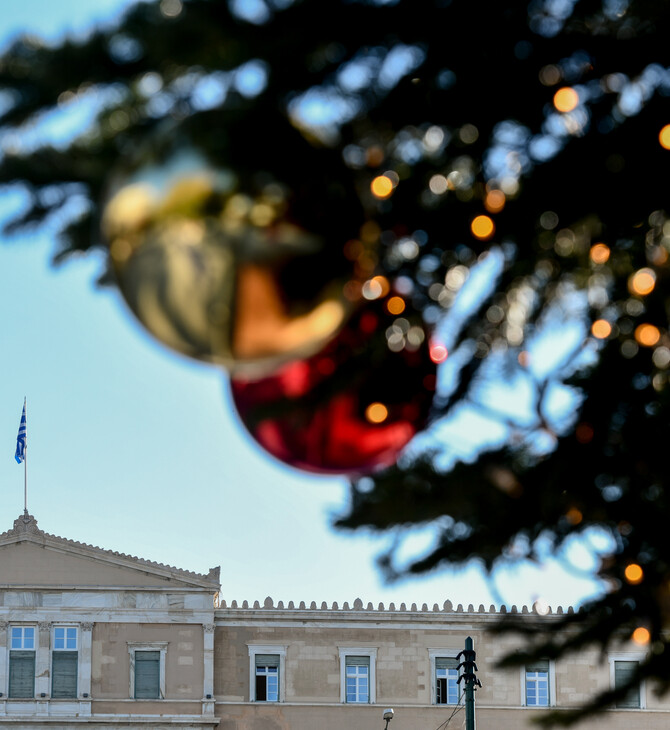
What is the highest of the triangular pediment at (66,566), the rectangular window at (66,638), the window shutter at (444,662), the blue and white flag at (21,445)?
the blue and white flag at (21,445)

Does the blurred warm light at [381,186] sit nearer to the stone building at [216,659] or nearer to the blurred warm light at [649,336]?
the blurred warm light at [649,336]

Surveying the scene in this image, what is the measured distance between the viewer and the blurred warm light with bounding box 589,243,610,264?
9.00ft

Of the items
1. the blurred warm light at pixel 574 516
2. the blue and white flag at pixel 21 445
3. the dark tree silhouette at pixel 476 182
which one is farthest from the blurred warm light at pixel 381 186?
the blue and white flag at pixel 21 445

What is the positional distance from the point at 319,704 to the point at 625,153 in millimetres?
25522

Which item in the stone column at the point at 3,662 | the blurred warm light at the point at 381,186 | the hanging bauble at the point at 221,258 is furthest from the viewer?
the stone column at the point at 3,662

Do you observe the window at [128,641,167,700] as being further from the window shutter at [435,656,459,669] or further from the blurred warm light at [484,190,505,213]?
the blurred warm light at [484,190,505,213]

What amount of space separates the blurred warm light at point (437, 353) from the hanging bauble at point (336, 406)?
0.12m

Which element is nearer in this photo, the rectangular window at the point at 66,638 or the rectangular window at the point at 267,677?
the rectangular window at the point at 66,638

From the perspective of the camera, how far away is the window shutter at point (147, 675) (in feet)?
86.5

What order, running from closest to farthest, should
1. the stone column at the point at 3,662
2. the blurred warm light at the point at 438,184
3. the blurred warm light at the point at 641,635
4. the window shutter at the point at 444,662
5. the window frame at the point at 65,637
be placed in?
the blurred warm light at the point at 438,184 → the blurred warm light at the point at 641,635 → the stone column at the point at 3,662 → the window frame at the point at 65,637 → the window shutter at the point at 444,662

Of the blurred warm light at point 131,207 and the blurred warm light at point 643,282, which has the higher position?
the blurred warm light at point 643,282

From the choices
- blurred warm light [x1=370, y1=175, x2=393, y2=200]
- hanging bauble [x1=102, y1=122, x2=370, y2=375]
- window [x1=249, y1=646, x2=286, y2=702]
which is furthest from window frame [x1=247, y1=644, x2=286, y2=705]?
hanging bauble [x1=102, y1=122, x2=370, y2=375]

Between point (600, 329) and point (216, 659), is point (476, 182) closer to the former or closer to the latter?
point (600, 329)

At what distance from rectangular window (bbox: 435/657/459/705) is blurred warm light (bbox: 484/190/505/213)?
2549 centimetres
